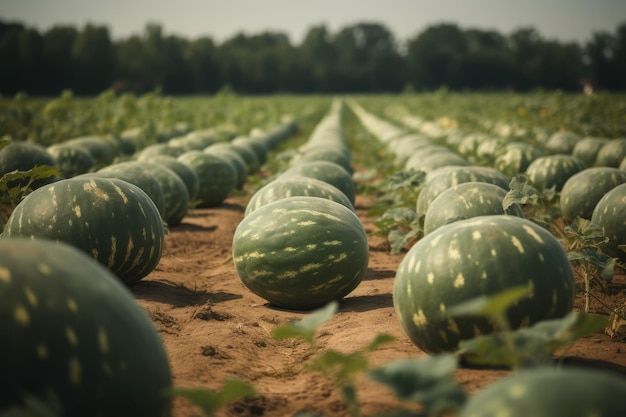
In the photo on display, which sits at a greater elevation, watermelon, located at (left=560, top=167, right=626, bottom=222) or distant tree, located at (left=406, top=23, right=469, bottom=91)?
distant tree, located at (left=406, top=23, right=469, bottom=91)

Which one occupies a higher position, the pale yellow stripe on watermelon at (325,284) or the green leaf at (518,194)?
the green leaf at (518,194)

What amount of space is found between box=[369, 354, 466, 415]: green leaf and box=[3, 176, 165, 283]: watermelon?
370 centimetres

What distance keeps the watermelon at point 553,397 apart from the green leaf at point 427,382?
0.06 metres

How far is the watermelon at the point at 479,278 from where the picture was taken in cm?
353

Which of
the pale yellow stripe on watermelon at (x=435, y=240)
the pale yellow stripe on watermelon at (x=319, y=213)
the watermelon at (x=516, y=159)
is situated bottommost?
the watermelon at (x=516, y=159)

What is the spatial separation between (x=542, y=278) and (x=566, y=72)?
95687mm

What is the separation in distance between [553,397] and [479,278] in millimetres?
1737

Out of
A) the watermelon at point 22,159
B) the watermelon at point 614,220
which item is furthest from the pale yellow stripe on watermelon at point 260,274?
the watermelon at point 22,159

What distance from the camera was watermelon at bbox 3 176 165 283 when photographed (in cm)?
519

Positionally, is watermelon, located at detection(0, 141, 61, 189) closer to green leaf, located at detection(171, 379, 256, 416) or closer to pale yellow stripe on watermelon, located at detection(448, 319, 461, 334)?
pale yellow stripe on watermelon, located at detection(448, 319, 461, 334)

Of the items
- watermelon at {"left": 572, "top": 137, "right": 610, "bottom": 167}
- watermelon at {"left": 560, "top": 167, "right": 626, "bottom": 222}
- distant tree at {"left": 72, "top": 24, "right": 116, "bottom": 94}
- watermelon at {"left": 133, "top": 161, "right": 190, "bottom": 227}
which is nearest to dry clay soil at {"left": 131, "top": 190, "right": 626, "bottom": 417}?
watermelon at {"left": 133, "top": 161, "right": 190, "bottom": 227}

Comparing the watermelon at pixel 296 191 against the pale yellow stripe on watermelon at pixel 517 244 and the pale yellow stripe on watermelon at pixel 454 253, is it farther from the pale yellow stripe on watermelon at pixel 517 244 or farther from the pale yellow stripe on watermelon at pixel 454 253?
the pale yellow stripe on watermelon at pixel 517 244

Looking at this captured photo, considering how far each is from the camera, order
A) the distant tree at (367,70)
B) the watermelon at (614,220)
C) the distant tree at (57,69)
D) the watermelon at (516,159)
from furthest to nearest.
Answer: the distant tree at (367,70) → the distant tree at (57,69) → the watermelon at (516,159) → the watermelon at (614,220)

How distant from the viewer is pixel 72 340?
88.4 inches
